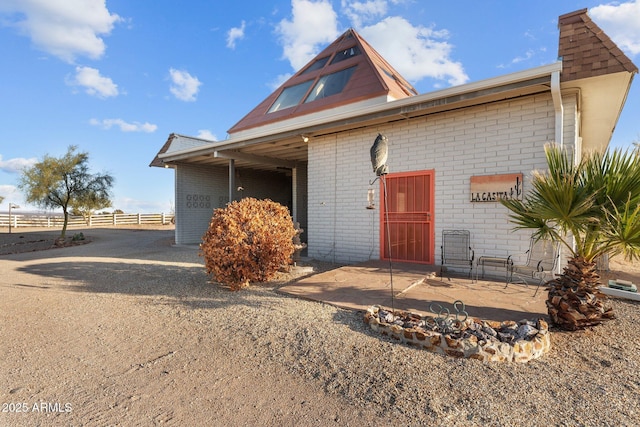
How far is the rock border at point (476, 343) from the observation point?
3.06 meters

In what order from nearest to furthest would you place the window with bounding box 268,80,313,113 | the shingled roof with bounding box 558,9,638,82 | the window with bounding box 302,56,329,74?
the shingled roof with bounding box 558,9,638,82
the window with bounding box 268,80,313,113
the window with bounding box 302,56,329,74

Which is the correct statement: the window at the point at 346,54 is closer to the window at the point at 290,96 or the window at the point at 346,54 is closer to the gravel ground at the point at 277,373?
the window at the point at 290,96

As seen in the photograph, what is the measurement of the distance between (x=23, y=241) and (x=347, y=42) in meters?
18.1

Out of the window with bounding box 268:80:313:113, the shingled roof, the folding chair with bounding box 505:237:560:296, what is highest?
the window with bounding box 268:80:313:113

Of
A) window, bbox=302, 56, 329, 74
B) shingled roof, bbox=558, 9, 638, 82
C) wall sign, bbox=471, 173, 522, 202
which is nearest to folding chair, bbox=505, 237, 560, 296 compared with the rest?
wall sign, bbox=471, 173, 522, 202

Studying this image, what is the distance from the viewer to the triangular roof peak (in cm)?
1092

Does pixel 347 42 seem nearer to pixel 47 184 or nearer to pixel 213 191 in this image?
pixel 213 191

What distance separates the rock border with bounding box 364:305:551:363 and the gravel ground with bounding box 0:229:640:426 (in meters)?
0.10

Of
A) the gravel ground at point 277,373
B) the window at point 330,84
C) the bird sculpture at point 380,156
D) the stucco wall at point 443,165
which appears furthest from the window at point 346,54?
the gravel ground at point 277,373

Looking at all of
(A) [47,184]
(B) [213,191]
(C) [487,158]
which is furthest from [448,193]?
(A) [47,184]

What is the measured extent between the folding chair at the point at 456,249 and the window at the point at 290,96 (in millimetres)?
8198

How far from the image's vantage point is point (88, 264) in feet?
29.2

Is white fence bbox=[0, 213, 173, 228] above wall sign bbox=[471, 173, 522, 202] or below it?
below

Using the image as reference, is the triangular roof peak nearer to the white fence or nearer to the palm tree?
the palm tree
